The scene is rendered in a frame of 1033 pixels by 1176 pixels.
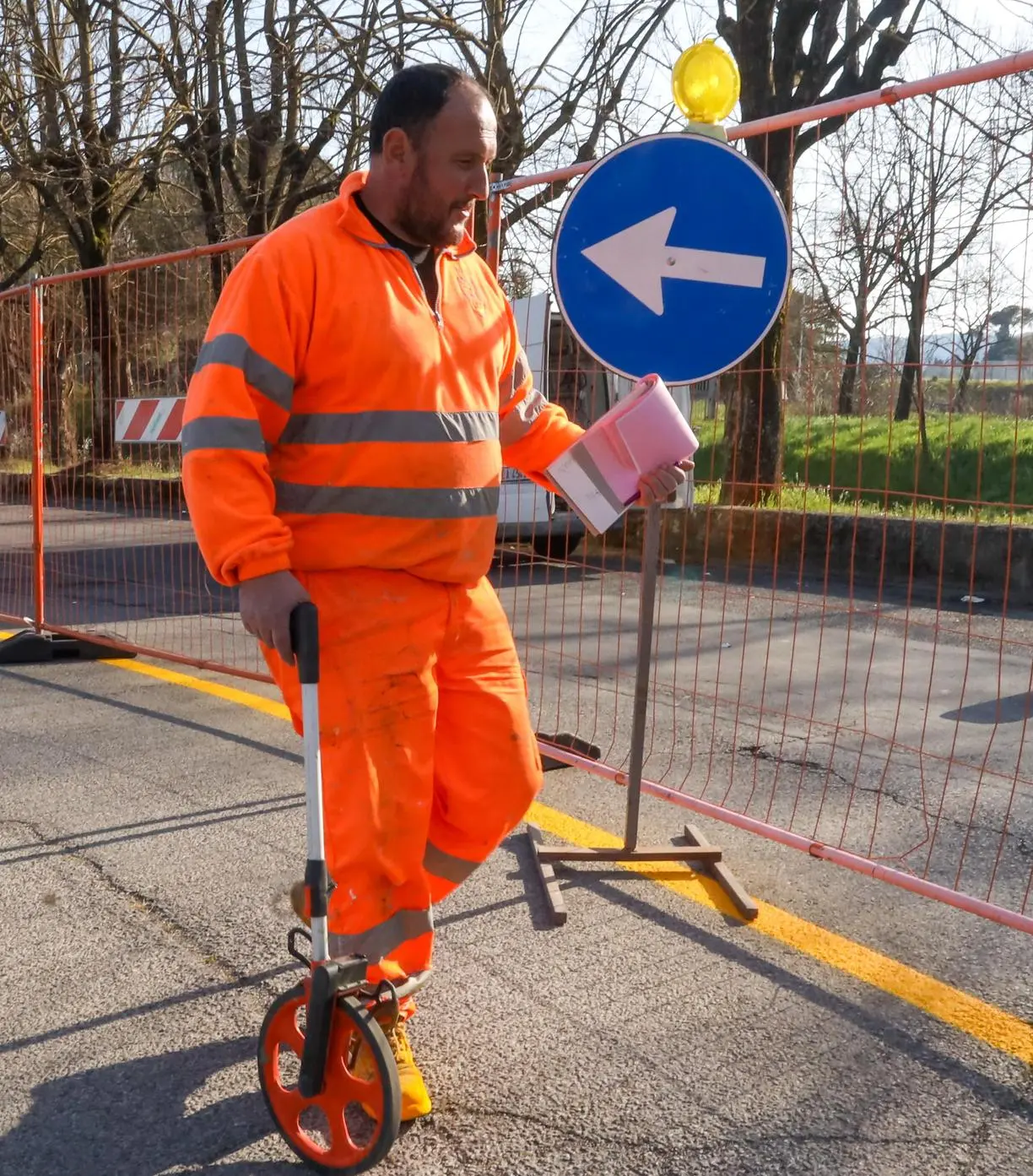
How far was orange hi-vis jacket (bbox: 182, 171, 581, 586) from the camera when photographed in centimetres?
247

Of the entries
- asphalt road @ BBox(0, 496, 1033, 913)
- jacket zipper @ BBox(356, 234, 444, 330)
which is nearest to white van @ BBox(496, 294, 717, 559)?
asphalt road @ BBox(0, 496, 1033, 913)

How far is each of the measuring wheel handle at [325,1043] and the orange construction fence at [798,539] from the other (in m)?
1.78

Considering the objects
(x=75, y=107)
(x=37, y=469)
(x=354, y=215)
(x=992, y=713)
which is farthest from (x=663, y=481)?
(x=75, y=107)

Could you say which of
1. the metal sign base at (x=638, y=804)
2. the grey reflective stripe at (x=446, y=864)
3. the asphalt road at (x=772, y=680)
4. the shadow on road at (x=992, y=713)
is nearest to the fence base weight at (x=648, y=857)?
the metal sign base at (x=638, y=804)

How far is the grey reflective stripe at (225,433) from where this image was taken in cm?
245

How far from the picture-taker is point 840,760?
5.15m

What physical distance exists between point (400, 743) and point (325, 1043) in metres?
0.59

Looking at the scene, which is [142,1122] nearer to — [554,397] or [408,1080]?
[408,1080]

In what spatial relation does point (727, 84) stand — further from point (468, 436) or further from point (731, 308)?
point (468, 436)

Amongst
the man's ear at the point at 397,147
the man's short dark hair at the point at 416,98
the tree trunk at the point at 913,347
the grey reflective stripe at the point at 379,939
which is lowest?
the grey reflective stripe at the point at 379,939

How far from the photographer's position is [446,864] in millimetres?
2846

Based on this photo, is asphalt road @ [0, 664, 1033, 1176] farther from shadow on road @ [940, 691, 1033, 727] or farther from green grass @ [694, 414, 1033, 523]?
shadow on road @ [940, 691, 1033, 727]

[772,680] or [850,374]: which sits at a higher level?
[850,374]

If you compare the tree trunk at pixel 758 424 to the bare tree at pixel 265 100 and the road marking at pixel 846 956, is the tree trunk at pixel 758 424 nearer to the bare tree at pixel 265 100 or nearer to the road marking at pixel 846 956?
the road marking at pixel 846 956
